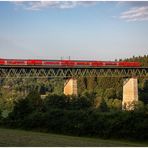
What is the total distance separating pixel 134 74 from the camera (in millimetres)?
89625

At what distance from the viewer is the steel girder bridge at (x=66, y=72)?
75250 millimetres

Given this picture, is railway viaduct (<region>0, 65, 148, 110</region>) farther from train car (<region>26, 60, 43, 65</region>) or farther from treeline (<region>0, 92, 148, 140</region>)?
treeline (<region>0, 92, 148, 140</region>)

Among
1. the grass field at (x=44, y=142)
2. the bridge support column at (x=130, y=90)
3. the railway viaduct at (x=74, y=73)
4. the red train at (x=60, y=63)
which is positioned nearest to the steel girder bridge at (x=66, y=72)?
the railway viaduct at (x=74, y=73)

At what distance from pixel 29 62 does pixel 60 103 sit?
1774 centimetres

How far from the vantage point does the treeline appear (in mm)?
31844

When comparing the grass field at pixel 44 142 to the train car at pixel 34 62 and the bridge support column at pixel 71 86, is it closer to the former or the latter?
the train car at pixel 34 62

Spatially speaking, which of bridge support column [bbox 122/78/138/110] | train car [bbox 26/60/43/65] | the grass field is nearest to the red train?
train car [bbox 26/60/43/65]

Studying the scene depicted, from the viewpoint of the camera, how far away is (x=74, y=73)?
82.4 metres

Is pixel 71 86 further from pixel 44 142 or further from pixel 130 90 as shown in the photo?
pixel 44 142

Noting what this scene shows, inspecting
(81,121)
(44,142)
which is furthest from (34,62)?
(44,142)

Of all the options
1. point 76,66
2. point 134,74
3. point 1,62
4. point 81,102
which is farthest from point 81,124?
point 134,74

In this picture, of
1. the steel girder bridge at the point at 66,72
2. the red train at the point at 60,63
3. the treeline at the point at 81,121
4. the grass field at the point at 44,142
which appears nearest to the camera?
the grass field at the point at 44,142

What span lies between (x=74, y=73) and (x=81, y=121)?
46.0 meters

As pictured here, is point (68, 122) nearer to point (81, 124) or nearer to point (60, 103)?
point (81, 124)
